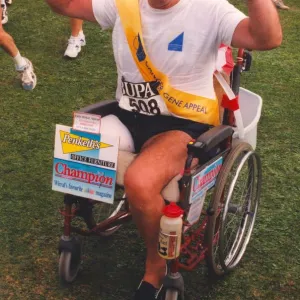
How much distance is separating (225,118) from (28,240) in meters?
1.22

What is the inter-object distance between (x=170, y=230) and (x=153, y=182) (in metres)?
0.24

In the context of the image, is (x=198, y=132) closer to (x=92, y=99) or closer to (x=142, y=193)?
(x=142, y=193)

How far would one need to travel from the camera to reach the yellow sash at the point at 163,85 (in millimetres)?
2885

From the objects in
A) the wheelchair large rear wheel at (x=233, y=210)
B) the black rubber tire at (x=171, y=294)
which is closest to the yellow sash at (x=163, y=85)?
the wheelchair large rear wheel at (x=233, y=210)

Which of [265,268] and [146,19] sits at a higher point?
[146,19]

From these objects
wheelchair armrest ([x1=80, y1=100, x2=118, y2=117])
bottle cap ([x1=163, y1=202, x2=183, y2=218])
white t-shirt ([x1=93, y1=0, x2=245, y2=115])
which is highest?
white t-shirt ([x1=93, y1=0, x2=245, y2=115])

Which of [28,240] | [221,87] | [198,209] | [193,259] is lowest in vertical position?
[28,240]

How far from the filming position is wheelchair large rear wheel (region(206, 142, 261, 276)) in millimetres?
2787

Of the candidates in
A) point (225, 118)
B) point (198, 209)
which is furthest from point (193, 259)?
point (225, 118)

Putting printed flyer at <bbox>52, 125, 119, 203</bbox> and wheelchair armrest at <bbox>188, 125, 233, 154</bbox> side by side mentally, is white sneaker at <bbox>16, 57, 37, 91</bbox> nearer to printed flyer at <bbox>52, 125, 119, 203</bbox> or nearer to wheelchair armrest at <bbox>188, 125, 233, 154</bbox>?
printed flyer at <bbox>52, 125, 119, 203</bbox>

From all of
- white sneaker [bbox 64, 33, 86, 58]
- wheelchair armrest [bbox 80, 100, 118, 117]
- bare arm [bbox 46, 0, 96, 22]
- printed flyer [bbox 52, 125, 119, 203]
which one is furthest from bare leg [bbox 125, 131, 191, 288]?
white sneaker [bbox 64, 33, 86, 58]

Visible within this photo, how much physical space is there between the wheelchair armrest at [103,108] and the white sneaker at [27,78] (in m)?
2.17

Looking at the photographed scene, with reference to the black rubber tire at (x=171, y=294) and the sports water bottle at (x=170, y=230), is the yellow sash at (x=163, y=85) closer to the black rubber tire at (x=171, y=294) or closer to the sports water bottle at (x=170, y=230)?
the sports water bottle at (x=170, y=230)

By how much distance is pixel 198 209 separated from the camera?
279cm
